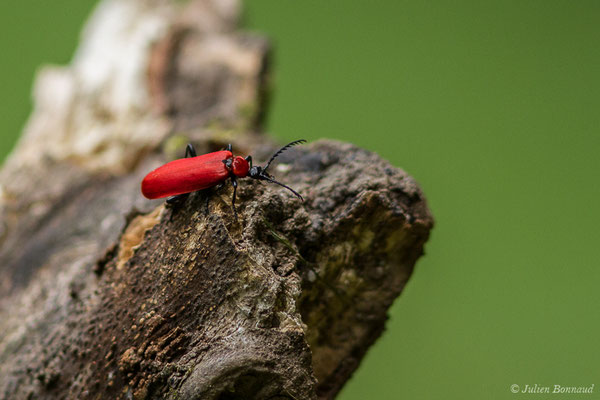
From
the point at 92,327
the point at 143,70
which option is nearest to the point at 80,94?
the point at 143,70

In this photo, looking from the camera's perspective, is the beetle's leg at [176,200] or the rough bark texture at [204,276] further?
the beetle's leg at [176,200]

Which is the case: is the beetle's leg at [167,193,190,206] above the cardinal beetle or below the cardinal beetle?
below

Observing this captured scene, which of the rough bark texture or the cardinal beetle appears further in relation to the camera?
the cardinal beetle

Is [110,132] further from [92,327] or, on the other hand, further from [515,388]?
[515,388]

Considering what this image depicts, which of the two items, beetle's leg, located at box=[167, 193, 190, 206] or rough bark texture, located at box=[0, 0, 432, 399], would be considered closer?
rough bark texture, located at box=[0, 0, 432, 399]

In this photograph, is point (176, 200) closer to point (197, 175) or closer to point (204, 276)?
point (197, 175)

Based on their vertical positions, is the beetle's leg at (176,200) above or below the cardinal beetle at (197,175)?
below
